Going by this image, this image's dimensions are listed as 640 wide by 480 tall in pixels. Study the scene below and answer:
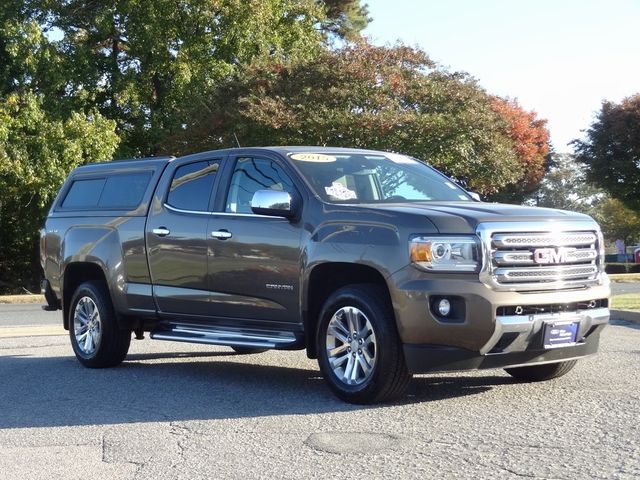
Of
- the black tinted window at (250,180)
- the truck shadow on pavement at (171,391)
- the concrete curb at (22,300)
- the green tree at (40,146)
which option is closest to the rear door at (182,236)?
the black tinted window at (250,180)

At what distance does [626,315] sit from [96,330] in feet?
27.1

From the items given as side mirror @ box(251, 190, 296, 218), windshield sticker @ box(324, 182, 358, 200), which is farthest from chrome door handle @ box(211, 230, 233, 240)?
windshield sticker @ box(324, 182, 358, 200)

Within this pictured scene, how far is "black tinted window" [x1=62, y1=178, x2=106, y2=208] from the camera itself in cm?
998

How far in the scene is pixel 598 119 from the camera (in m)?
41.5

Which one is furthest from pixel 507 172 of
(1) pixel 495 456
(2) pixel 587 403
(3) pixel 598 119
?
(1) pixel 495 456

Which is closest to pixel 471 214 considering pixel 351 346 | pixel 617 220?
pixel 351 346

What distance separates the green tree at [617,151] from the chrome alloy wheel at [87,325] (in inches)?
1322

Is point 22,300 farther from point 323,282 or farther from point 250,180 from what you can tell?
point 323,282

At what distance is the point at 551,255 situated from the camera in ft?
22.4

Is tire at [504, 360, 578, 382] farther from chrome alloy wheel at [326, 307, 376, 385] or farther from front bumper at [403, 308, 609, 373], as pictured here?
chrome alloy wheel at [326, 307, 376, 385]

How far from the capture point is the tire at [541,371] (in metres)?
7.79

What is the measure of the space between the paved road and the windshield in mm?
1535

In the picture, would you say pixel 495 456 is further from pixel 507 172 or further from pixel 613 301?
pixel 507 172

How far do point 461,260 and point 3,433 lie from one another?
3206mm
